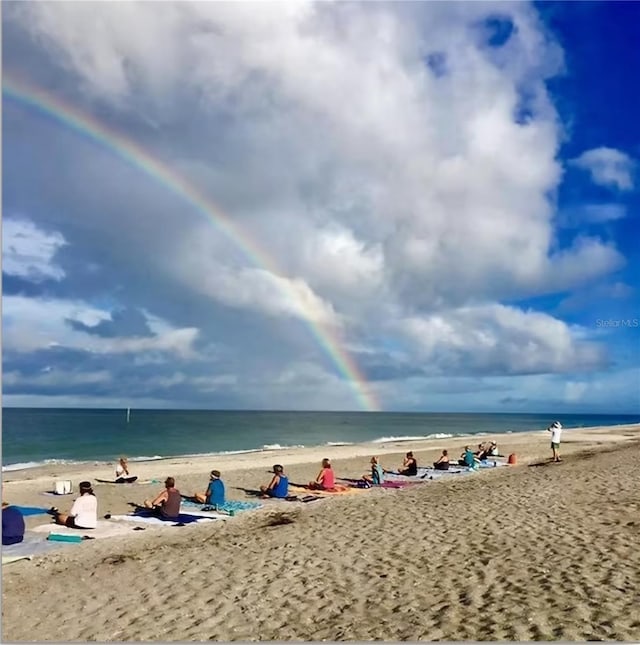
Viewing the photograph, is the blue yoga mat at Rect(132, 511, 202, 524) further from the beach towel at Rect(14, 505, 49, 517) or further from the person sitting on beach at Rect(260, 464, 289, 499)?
the person sitting on beach at Rect(260, 464, 289, 499)

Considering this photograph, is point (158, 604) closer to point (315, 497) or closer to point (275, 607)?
point (275, 607)

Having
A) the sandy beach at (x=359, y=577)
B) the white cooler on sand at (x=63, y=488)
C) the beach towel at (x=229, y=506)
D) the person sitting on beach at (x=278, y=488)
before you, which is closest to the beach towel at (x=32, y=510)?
the sandy beach at (x=359, y=577)

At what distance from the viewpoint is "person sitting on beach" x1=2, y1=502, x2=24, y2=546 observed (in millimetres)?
12367

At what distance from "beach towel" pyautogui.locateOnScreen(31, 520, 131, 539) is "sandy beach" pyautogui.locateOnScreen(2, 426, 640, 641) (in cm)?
32

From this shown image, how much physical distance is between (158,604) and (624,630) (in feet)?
19.1

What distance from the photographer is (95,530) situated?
44.6 feet

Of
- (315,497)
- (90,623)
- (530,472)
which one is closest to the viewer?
(90,623)

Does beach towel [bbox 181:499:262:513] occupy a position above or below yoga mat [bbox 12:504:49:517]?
below

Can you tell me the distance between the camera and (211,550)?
11.6 metres

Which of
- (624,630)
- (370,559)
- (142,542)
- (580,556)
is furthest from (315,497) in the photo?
(624,630)

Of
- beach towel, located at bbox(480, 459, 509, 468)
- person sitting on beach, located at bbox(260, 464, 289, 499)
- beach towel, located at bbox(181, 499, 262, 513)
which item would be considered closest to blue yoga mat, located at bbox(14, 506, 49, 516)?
beach towel, located at bbox(181, 499, 262, 513)

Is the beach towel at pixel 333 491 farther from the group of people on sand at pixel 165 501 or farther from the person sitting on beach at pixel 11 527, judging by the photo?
the person sitting on beach at pixel 11 527

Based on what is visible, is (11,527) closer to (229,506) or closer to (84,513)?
(84,513)

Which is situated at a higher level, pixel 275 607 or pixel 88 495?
pixel 88 495
